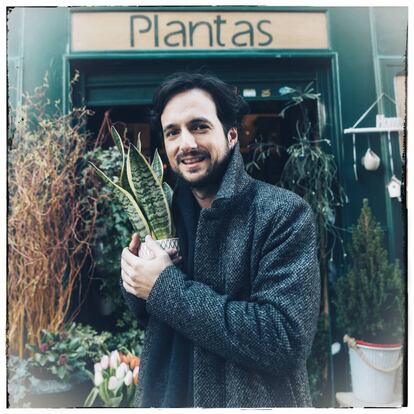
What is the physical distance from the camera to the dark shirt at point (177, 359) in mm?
1729

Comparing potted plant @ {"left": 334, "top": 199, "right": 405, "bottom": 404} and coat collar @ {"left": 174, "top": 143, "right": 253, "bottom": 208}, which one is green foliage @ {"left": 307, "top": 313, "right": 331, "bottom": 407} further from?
coat collar @ {"left": 174, "top": 143, "right": 253, "bottom": 208}

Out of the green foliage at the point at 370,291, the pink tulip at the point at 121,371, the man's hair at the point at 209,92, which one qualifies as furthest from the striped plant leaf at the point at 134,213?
the green foliage at the point at 370,291

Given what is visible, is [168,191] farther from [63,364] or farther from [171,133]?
[63,364]

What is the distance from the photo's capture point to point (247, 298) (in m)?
1.67

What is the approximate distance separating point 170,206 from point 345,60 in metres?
1.75

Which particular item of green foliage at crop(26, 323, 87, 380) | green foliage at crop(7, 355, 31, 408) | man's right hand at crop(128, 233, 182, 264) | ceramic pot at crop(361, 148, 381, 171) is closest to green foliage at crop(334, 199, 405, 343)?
ceramic pot at crop(361, 148, 381, 171)

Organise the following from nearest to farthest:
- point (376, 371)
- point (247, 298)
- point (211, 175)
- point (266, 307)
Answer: point (266, 307), point (247, 298), point (211, 175), point (376, 371)

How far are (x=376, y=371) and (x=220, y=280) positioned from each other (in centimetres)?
147

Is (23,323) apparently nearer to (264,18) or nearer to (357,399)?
(357,399)

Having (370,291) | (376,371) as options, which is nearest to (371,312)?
(370,291)

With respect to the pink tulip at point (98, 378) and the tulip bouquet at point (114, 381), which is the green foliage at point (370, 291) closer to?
the tulip bouquet at point (114, 381)

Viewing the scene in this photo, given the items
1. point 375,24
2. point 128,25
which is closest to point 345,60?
point 375,24

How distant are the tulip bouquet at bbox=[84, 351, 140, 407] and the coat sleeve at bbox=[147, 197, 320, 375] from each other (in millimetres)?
1061

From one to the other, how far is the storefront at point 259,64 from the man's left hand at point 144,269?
1.02 metres
